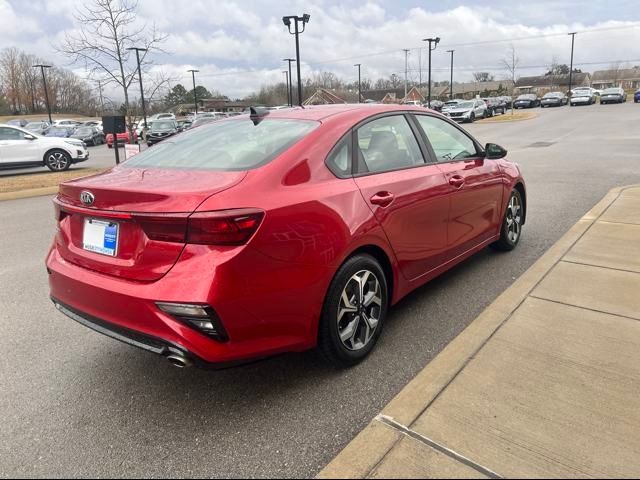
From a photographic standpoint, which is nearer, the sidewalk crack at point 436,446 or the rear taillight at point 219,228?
the sidewalk crack at point 436,446

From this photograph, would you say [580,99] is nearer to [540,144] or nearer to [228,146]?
[540,144]

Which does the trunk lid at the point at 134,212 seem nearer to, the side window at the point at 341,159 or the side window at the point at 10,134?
the side window at the point at 341,159

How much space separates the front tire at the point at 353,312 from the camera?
2967 millimetres

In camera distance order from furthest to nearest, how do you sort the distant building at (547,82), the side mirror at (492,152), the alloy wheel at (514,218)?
1. the distant building at (547,82)
2. the alloy wheel at (514,218)
3. the side mirror at (492,152)

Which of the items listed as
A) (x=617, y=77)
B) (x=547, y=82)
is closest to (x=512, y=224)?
(x=547, y=82)

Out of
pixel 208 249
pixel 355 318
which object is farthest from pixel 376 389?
pixel 208 249

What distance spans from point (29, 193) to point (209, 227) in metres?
10.7

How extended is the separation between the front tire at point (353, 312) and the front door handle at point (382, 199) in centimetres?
35

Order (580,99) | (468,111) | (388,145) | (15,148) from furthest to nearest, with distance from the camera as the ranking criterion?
(580,99) → (468,111) → (15,148) → (388,145)

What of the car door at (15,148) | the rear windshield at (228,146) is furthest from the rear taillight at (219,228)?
the car door at (15,148)

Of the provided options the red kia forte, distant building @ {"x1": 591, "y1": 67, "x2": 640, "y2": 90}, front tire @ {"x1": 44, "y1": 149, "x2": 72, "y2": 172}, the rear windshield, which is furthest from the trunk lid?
distant building @ {"x1": 591, "y1": 67, "x2": 640, "y2": 90}

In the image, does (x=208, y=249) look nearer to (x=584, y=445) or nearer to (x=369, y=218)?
(x=369, y=218)

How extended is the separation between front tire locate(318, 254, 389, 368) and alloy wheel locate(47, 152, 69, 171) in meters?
15.8

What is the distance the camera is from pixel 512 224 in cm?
552
